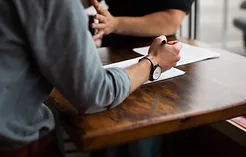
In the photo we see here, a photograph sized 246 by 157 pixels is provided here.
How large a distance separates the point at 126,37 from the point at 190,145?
2.07ft

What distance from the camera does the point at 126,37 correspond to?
171cm

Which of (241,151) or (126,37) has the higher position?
(126,37)

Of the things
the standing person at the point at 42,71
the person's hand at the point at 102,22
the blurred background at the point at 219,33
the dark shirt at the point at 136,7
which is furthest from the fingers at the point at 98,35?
the standing person at the point at 42,71

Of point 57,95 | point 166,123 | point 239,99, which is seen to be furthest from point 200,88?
point 57,95

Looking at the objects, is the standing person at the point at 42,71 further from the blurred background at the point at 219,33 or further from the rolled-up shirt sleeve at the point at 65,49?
the blurred background at the point at 219,33

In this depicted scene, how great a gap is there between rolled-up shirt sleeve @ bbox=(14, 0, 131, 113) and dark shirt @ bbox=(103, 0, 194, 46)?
2.58 ft

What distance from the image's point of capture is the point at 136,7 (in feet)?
5.79

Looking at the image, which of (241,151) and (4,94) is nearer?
(4,94)

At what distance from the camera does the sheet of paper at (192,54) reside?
1385 millimetres

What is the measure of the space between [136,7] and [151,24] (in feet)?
0.50

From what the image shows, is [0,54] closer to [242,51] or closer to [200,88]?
[200,88]

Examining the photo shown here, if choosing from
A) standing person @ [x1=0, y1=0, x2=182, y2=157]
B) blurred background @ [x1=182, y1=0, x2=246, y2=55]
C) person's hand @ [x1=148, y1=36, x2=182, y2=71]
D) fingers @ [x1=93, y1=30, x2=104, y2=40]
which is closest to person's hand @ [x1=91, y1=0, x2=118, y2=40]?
fingers @ [x1=93, y1=30, x2=104, y2=40]

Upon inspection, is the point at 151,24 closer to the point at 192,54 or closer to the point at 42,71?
the point at 192,54

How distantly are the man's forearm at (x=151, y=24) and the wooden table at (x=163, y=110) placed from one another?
42cm
